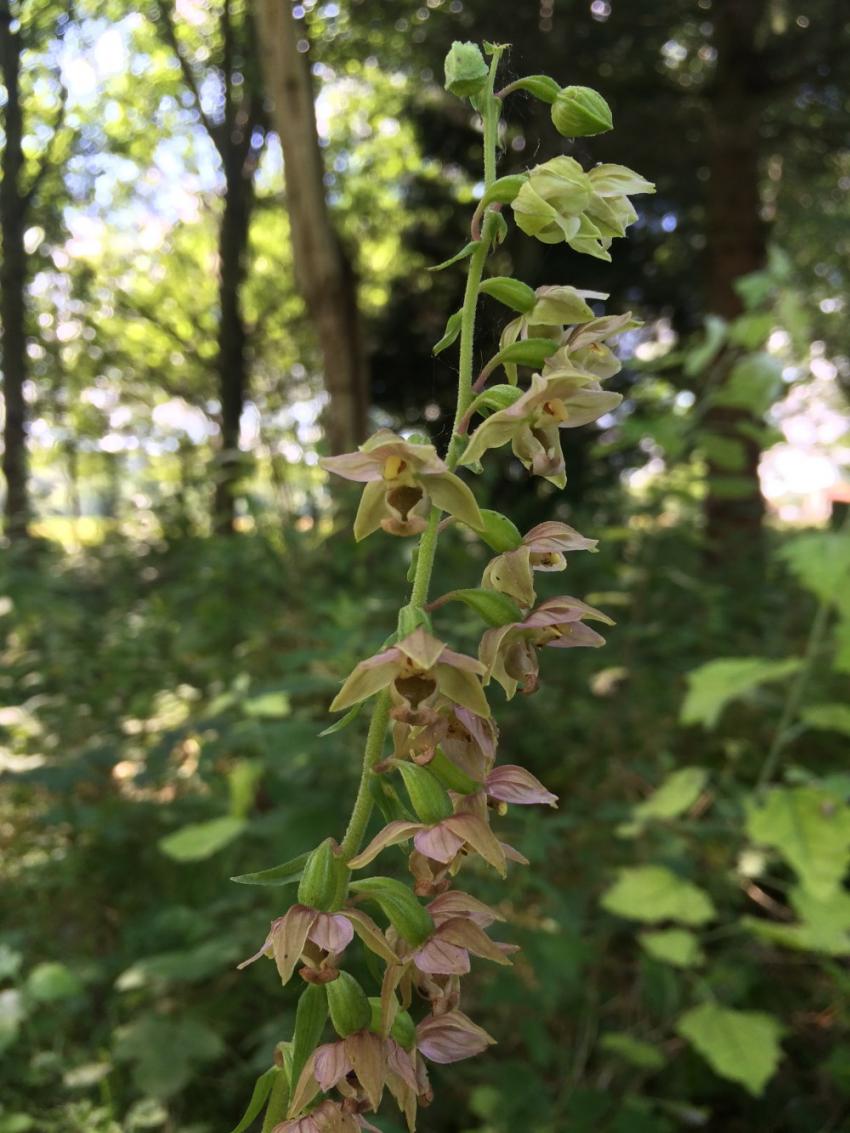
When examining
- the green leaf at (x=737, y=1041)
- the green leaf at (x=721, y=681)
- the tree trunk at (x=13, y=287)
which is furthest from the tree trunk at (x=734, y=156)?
the green leaf at (x=737, y=1041)

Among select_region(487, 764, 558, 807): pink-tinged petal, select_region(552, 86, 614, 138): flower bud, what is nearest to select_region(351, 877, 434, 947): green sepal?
select_region(487, 764, 558, 807): pink-tinged petal

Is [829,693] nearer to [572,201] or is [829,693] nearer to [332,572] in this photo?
[332,572]

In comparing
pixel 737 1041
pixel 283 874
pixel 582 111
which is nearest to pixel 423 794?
pixel 283 874

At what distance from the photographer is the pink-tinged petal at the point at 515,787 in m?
0.73

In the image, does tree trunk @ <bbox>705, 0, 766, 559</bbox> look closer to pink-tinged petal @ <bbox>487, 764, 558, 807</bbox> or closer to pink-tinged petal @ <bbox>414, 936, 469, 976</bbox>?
pink-tinged petal @ <bbox>487, 764, 558, 807</bbox>

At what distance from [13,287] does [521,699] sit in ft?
17.7

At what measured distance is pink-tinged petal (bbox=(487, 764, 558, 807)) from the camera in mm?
732

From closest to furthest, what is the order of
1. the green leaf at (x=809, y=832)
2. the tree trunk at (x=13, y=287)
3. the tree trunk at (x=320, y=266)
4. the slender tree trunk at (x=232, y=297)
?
the green leaf at (x=809, y=832)
the tree trunk at (x=320, y=266)
the tree trunk at (x=13, y=287)
the slender tree trunk at (x=232, y=297)

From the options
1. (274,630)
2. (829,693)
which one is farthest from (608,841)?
(829,693)

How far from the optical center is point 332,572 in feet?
10.8

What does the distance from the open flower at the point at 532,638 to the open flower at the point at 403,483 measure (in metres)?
0.10

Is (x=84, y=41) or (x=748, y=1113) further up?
(x=84, y=41)

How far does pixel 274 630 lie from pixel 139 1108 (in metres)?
1.56

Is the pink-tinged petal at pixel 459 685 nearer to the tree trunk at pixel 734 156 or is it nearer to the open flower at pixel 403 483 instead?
the open flower at pixel 403 483
